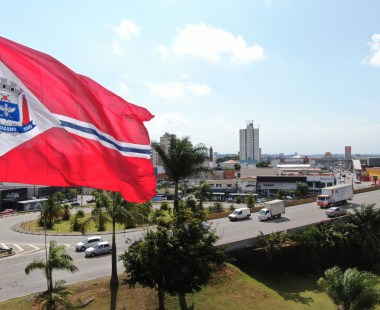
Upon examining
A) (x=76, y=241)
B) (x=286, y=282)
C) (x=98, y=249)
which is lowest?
(x=286, y=282)

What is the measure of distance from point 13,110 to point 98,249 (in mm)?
22126

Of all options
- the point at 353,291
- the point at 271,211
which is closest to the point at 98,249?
the point at 353,291

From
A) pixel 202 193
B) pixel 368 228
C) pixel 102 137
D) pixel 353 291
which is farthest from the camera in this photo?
pixel 202 193

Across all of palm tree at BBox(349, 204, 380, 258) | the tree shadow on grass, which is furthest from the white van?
the tree shadow on grass

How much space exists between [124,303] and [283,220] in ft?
77.3

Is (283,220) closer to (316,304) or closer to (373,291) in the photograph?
(316,304)

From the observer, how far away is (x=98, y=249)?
2762cm

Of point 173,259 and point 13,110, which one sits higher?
point 13,110

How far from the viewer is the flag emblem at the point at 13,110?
23.0 ft

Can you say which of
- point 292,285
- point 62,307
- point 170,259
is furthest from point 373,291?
point 62,307

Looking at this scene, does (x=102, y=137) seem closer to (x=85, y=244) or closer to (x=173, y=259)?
(x=173, y=259)

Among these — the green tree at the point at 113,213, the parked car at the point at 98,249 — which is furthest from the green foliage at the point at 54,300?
the parked car at the point at 98,249

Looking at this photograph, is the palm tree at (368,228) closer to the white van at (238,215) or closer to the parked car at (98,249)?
the white van at (238,215)

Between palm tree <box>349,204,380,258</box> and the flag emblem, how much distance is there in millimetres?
30475
